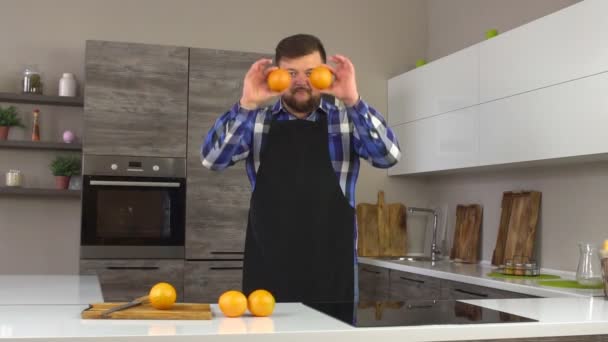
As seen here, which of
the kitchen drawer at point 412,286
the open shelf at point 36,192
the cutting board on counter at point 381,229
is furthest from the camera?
the cutting board on counter at point 381,229

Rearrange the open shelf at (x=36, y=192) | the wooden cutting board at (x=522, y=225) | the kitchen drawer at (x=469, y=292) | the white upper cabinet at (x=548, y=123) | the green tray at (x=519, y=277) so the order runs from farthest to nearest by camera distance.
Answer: the open shelf at (x=36, y=192) < the wooden cutting board at (x=522, y=225) < the green tray at (x=519, y=277) < the kitchen drawer at (x=469, y=292) < the white upper cabinet at (x=548, y=123)

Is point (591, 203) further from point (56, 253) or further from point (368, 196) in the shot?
point (56, 253)

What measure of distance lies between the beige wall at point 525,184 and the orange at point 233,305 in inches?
95.8

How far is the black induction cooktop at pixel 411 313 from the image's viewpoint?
1.82m

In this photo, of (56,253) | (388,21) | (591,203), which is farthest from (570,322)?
(388,21)

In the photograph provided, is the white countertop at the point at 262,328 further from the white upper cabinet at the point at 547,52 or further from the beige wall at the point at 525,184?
the beige wall at the point at 525,184

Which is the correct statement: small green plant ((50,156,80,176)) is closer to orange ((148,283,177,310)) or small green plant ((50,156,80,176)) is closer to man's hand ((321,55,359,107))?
man's hand ((321,55,359,107))

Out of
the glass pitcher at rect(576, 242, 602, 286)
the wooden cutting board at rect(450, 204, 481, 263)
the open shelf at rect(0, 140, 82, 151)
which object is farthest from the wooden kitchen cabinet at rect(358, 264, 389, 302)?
the open shelf at rect(0, 140, 82, 151)

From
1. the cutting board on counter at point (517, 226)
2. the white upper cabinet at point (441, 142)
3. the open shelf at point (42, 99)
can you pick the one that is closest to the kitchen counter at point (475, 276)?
the cutting board on counter at point (517, 226)

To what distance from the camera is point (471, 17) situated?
16.3 feet

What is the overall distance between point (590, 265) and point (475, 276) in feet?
2.44

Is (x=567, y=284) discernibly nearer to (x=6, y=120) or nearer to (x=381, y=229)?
Result: (x=381, y=229)

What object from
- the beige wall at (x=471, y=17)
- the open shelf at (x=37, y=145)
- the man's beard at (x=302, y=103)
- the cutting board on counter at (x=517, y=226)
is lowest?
the cutting board on counter at (x=517, y=226)

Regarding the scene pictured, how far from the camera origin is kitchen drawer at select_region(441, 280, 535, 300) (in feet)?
11.0
